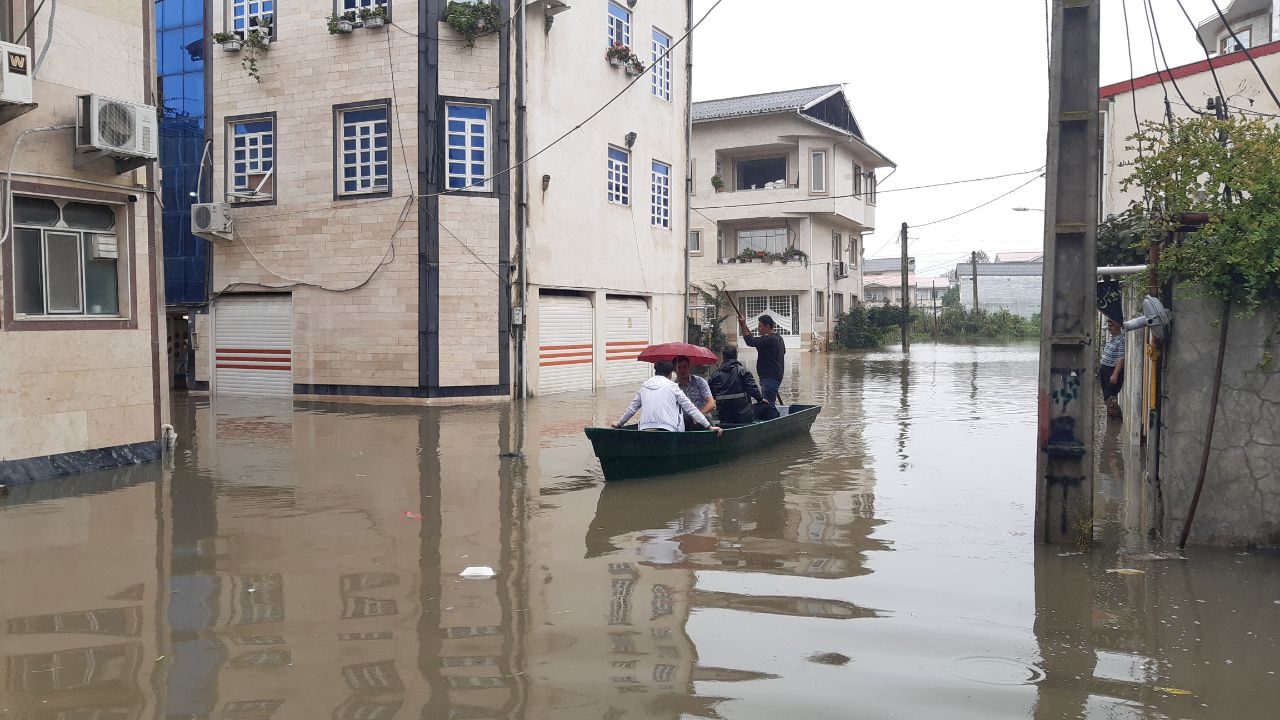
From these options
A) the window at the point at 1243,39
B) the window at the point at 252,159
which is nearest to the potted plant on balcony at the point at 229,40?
the window at the point at 252,159

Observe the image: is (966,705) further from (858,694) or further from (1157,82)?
(1157,82)

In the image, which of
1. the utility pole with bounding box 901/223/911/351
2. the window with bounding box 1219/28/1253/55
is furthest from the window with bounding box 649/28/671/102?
the utility pole with bounding box 901/223/911/351

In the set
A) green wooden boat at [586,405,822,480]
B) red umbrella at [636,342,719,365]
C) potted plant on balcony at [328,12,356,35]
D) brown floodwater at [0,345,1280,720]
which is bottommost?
brown floodwater at [0,345,1280,720]

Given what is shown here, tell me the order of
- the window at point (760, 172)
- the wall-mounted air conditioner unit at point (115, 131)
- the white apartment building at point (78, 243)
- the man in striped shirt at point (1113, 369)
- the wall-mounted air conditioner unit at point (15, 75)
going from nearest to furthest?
1. the wall-mounted air conditioner unit at point (15, 75)
2. the white apartment building at point (78, 243)
3. the wall-mounted air conditioner unit at point (115, 131)
4. the man in striped shirt at point (1113, 369)
5. the window at point (760, 172)

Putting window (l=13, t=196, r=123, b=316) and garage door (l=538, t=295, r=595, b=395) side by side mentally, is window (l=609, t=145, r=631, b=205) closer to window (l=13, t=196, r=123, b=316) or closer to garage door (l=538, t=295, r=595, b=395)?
garage door (l=538, t=295, r=595, b=395)

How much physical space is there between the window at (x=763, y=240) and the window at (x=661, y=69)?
57.9 feet

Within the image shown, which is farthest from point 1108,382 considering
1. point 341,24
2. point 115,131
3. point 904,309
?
point 904,309

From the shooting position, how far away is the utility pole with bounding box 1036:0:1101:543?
7582mm

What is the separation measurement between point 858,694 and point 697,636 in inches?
46.0

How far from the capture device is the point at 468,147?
20688mm

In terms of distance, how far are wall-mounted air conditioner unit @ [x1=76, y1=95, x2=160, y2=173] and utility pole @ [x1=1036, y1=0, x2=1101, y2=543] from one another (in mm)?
9758

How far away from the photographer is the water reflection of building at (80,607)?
4980mm

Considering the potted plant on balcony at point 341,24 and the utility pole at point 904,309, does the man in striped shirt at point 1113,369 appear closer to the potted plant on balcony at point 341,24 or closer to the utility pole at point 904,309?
the potted plant on balcony at point 341,24

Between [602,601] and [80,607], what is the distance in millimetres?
3326
